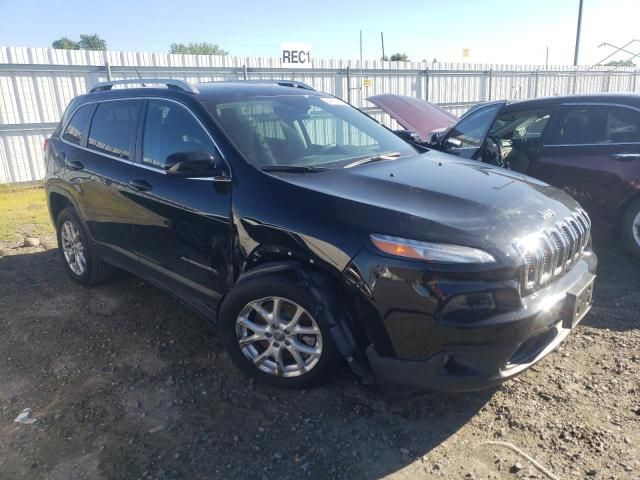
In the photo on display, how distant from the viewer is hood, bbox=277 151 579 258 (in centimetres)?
254

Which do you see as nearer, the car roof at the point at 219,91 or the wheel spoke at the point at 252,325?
the wheel spoke at the point at 252,325

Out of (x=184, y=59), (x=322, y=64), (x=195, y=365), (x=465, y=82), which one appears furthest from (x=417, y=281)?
(x=465, y=82)

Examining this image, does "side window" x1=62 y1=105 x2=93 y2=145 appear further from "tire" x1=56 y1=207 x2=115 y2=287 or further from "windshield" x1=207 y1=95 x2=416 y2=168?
"windshield" x1=207 y1=95 x2=416 y2=168

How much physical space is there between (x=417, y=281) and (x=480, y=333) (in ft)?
1.26

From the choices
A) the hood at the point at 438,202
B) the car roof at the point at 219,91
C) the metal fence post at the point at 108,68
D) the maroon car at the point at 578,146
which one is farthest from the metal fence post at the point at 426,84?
the hood at the point at 438,202

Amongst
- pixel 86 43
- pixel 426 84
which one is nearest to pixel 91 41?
pixel 86 43

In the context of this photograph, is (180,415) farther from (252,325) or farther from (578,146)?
(578,146)

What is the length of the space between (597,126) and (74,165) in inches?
199

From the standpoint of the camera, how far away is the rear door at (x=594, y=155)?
4.89 metres

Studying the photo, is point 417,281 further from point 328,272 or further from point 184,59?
point 184,59

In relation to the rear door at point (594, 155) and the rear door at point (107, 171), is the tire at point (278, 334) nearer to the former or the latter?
the rear door at point (107, 171)

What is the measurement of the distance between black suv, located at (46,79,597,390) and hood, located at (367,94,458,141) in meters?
3.12

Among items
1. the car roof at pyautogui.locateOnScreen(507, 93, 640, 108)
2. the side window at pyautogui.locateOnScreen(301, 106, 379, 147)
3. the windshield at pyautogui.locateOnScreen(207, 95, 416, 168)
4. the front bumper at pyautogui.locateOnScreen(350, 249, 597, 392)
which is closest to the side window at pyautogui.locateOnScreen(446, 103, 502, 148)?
the car roof at pyautogui.locateOnScreen(507, 93, 640, 108)

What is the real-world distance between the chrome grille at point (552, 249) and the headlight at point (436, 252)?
0.78 feet
